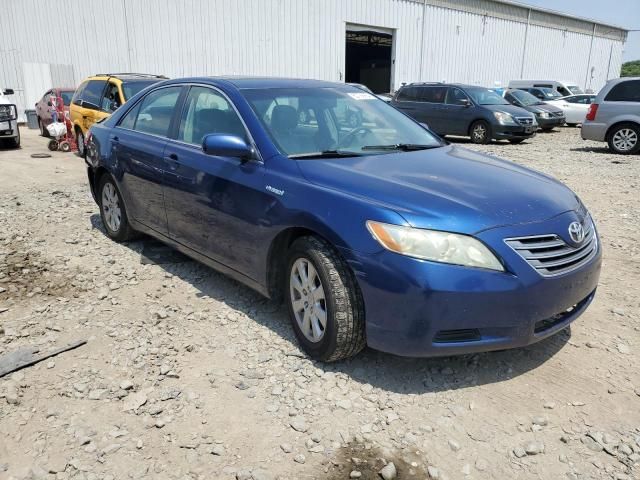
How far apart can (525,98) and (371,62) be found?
21.7 m

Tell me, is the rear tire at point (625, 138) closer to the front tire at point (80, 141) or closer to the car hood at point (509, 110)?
the car hood at point (509, 110)

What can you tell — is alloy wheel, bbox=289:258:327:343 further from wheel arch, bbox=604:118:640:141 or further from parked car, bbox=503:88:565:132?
parked car, bbox=503:88:565:132

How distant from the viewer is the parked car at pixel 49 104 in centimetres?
1415

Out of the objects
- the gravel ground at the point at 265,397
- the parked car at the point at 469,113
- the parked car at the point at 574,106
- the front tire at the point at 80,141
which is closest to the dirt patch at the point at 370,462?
the gravel ground at the point at 265,397

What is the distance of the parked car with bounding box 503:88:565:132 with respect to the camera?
19.0 meters

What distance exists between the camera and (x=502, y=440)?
2.61m

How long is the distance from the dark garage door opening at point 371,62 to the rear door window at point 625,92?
2483cm

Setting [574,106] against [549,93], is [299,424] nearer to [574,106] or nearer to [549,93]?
[574,106]

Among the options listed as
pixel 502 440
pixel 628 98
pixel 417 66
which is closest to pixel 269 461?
pixel 502 440

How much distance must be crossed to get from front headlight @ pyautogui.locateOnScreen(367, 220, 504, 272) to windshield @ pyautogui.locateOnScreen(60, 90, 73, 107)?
538 inches

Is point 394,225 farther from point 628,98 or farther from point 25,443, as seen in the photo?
point 628,98

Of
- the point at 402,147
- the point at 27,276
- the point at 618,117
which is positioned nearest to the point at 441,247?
the point at 402,147

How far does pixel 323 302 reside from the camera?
3.07 meters

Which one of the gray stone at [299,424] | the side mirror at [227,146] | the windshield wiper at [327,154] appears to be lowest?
the gray stone at [299,424]
